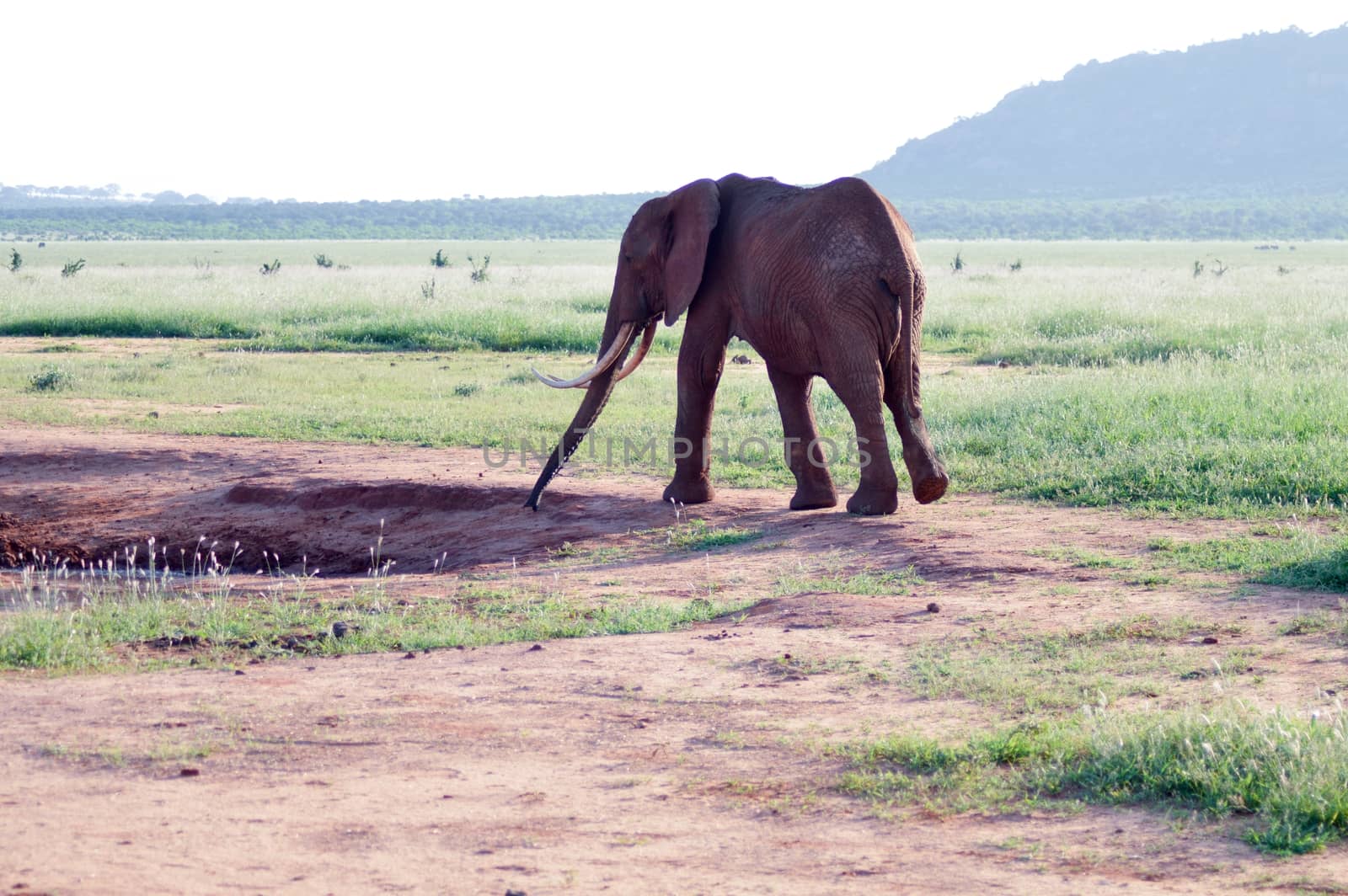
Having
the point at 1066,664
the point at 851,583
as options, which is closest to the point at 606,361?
the point at 851,583

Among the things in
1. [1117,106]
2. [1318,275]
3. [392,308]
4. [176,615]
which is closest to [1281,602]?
[176,615]

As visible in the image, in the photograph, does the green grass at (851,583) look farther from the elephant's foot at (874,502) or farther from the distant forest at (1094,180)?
the distant forest at (1094,180)

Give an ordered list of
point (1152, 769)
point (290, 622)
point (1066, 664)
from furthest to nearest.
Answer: point (290, 622), point (1066, 664), point (1152, 769)

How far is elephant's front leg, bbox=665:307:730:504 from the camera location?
30.7 ft

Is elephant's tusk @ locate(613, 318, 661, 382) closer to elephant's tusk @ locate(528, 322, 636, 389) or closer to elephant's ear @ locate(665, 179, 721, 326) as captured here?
elephant's tusk @ locate(528, 322, 636, 389)

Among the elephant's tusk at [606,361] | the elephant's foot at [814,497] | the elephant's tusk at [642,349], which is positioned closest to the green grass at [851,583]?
the elephant's foot at [814,497]

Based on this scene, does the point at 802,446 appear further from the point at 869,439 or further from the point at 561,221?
the point at 561,221

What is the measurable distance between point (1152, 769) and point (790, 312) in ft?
15.8

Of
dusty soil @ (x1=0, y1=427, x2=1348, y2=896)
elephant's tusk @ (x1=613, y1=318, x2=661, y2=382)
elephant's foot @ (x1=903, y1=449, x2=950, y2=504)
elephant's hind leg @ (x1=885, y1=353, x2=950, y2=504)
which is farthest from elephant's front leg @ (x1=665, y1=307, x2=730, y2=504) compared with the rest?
elephant's foot @ (x1=903, y1=449, x2=950, y2=504)

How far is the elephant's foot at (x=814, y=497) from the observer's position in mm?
9094

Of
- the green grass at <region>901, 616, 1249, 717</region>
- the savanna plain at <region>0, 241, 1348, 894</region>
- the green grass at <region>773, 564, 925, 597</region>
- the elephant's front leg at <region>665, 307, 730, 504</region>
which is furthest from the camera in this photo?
the elephant's front leg at <region>665, 307, 730, 504</region>

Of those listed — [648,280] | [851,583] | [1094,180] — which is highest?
[1094,180]

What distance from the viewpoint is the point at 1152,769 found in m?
4.30

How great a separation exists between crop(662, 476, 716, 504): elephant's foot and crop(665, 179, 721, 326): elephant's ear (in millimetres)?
1052
